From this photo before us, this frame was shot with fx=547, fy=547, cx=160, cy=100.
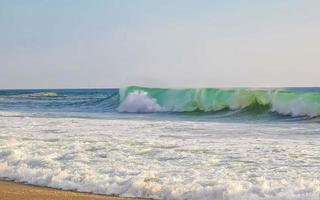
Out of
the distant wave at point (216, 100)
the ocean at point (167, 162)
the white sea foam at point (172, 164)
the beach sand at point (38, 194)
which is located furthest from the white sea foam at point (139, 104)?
the beach sand at point (38, 194)

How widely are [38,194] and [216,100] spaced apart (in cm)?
1914

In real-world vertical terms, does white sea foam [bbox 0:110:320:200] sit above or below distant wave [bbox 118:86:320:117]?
below

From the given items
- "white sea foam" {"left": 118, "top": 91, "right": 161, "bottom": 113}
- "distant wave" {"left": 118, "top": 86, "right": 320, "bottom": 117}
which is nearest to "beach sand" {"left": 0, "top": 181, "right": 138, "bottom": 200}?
"distant wave" {"left": 118, "top": 86, "right": 320, "bottom": 117}


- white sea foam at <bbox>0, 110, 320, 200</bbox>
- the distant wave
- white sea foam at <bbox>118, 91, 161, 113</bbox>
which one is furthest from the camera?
white sea foam at <bbox>118, 91, 161, 113</bbox>

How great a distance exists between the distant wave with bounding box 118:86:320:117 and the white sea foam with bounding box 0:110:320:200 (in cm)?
910

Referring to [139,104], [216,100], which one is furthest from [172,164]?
[139,104]

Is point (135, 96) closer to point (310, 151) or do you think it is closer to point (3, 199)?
point (310, 151)

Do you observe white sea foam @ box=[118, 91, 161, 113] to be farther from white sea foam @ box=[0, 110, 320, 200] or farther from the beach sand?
the beach sand

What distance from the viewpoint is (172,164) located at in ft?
23.1

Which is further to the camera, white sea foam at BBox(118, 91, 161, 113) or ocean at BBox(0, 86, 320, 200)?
white sea foam at BBox(118, 91, 161, 113)

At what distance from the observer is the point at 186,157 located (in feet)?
24.8

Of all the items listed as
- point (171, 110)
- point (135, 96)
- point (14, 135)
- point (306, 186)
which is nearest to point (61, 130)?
point (14, 135)

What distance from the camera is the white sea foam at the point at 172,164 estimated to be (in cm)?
554

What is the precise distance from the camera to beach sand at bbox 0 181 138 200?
5430 mm
